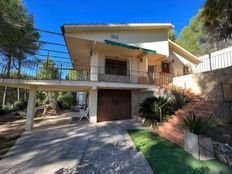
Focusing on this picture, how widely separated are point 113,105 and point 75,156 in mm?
7712

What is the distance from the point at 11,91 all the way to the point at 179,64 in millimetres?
33874

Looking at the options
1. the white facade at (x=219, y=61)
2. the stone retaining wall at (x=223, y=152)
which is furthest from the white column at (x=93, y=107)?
the white facade at (x=219, y=61)

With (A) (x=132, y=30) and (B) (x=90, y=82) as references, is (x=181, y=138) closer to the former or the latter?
(B) (x=90, y=82)

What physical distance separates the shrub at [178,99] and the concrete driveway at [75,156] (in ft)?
14.7

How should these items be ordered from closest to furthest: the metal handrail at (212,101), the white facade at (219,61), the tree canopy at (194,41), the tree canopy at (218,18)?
the tree canopy at (218,18)
the metal handrail at (212,101)
the white facade at (219,61)
the tree canopy at (194,41)

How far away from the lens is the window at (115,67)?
1381 cm

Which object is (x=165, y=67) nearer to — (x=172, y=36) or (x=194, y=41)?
(x=194, y=41)

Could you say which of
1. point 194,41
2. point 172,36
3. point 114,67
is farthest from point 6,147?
point 172,36

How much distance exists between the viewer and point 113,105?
1319 cm

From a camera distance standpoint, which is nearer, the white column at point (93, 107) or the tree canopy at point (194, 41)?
the white column at point (93, 107)

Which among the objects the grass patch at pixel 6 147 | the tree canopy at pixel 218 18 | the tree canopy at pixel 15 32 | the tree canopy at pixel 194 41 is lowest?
the grass patch at pixel 6 147

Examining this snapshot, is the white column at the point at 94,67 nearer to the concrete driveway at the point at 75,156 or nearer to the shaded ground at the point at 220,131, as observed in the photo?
the concrete driveway at the point at 75,156

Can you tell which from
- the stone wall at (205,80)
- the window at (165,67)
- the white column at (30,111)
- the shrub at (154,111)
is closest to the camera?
the stone wall at (205,80)

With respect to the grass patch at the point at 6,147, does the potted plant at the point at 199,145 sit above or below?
above
